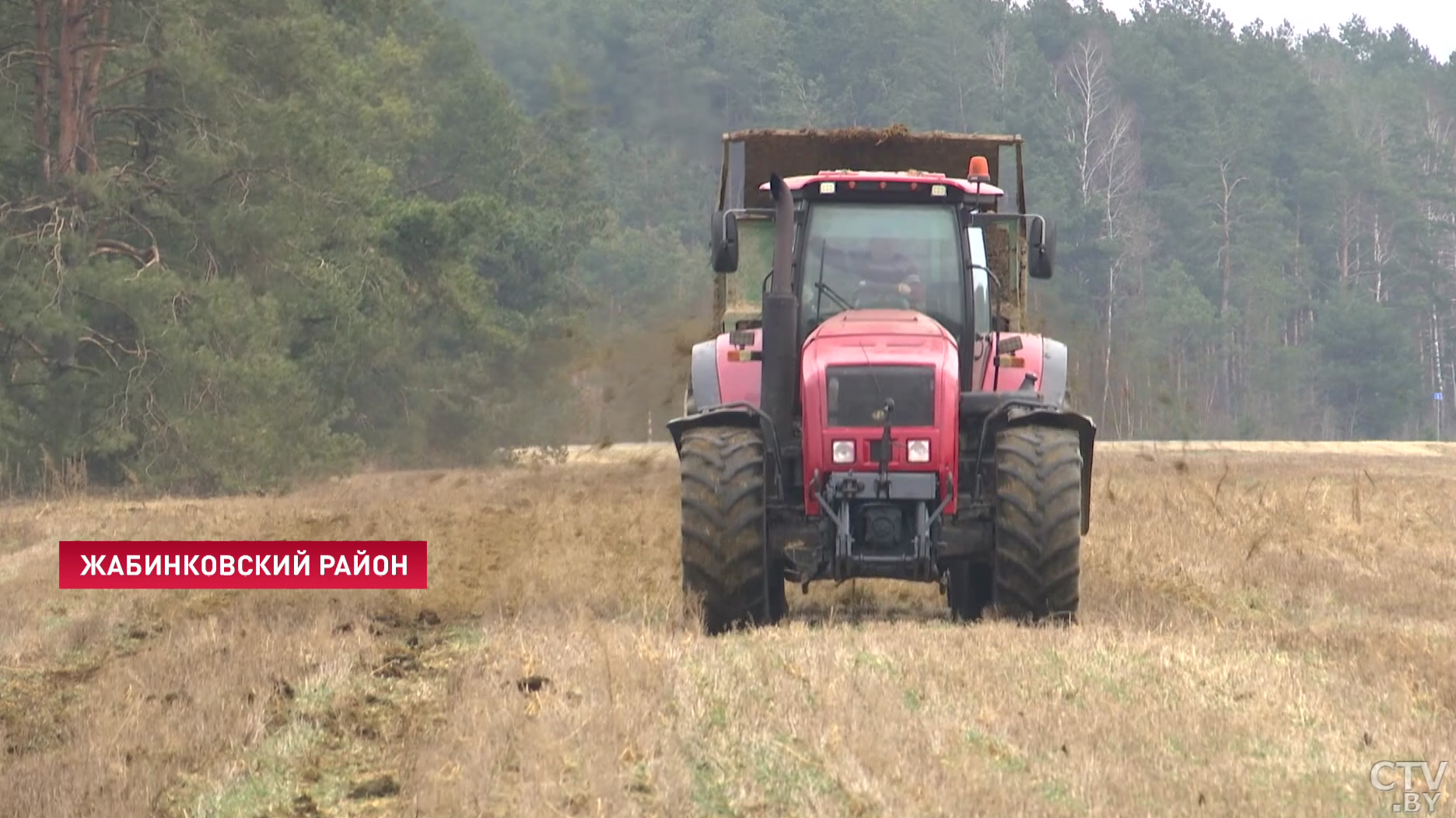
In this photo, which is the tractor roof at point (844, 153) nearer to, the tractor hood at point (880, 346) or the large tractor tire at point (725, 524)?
the tractor hood at point (880, 346)

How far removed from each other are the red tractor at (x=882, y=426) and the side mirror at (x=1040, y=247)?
0.02 metres

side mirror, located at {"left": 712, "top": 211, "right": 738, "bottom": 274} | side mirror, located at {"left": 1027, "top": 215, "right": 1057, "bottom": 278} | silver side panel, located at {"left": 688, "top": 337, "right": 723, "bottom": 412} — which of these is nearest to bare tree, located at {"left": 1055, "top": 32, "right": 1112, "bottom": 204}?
side mirror, located at {"left": 1027, "top": 215, "right": 1057, "bottom": 278}

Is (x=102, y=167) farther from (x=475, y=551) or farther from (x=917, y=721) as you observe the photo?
(x=917, y=721)

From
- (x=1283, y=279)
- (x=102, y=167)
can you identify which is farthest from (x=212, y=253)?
(x=1283, y=279)

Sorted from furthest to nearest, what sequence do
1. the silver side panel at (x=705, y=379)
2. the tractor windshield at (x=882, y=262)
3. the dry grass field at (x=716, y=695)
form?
the silver side panel at (x=705, y=379)
the tractor windshield at (x=882, y=262)
the dry grass field at (x=716, y=695)

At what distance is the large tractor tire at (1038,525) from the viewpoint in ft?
36.1

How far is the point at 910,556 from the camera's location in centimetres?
1112

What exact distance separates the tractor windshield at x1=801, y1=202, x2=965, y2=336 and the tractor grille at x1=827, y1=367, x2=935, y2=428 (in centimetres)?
117

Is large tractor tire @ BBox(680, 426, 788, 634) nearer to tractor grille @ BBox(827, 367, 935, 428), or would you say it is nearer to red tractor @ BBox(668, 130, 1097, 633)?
red tractor @ BBox(668, 130, 1097, 633)

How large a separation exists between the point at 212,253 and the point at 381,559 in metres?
15.5

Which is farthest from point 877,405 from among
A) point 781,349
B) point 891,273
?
point 891,273

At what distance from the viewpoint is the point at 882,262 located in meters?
12.3

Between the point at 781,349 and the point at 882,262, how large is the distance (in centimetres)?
111
